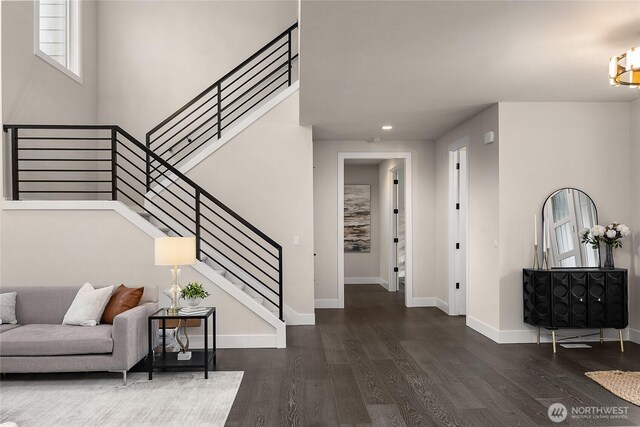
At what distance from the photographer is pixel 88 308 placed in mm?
4773

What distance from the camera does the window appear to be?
7.07 metres

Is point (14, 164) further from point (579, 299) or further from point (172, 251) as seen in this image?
point (579, 299)

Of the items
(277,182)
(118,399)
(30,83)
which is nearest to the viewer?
(118,399)

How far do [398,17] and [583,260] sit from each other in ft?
12.7

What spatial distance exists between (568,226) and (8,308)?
5803 millimetres

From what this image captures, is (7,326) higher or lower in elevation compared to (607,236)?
lower

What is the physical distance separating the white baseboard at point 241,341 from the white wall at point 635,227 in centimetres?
400

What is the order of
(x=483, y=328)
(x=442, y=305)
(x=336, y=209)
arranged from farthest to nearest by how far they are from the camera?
(x=336, y=209) → (x=442, y=305) → (x=483, y=328)

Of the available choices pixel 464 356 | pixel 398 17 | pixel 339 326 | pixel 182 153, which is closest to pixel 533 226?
pixel 464 356

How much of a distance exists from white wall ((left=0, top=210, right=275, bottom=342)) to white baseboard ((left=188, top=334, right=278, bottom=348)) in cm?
68

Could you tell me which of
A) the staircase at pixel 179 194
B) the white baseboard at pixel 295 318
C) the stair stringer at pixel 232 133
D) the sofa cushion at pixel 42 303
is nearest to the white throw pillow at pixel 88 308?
the sofa cushion at pixel 42 303

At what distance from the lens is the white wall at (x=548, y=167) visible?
19.5 ft

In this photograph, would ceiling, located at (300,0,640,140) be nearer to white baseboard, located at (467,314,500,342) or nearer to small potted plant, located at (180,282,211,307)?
small potted plant, located at (180,282,211,307)

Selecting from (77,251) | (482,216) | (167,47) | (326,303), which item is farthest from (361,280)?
(77,251)
